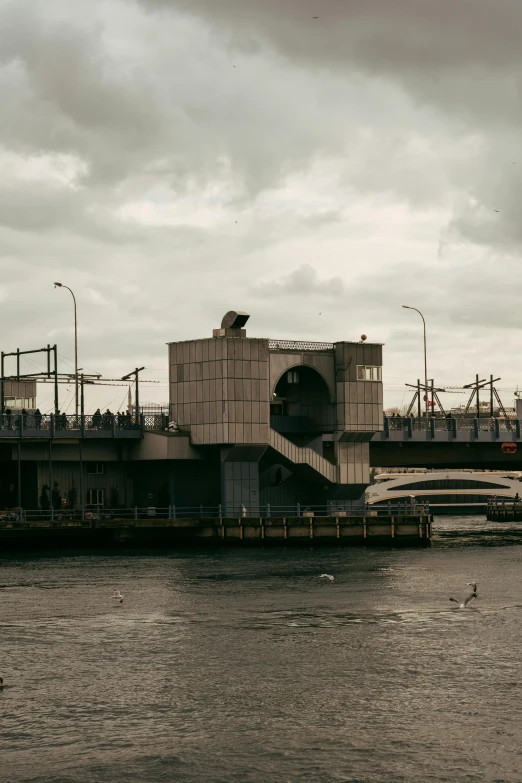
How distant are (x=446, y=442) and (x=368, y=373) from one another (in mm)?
12593

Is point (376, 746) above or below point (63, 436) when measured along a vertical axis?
below

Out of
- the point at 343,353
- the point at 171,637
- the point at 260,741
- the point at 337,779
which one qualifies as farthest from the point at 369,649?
the point at 343,353

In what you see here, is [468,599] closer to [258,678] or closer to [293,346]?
[258,678]

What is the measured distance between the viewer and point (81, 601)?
62094 mm

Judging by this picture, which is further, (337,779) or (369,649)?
(369,649)

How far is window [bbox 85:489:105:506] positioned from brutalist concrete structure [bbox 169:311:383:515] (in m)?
9.21

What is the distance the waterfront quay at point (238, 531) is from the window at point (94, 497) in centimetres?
921

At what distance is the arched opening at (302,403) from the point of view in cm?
10788

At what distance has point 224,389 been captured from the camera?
101 metres

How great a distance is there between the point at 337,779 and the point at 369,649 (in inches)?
676

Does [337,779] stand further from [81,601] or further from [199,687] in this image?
[81,601]

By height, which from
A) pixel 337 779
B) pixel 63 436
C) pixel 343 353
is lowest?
pixel 337 779

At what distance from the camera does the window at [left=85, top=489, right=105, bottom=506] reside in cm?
10519

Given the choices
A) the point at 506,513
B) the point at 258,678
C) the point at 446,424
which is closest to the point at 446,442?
the point at 446,424
